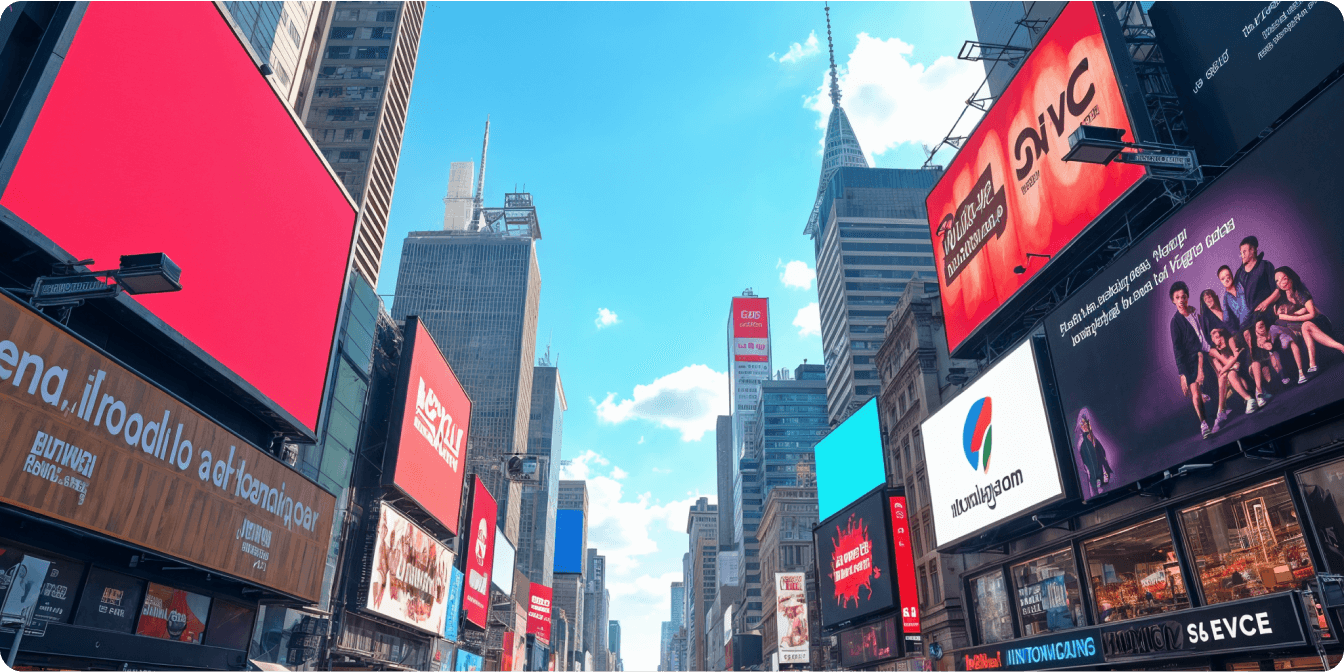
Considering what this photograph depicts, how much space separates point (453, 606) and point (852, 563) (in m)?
29.0

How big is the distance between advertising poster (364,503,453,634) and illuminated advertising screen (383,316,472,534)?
167 centimetres

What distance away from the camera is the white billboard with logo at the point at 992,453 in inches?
974

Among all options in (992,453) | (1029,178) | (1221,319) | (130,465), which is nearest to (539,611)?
(992,453)

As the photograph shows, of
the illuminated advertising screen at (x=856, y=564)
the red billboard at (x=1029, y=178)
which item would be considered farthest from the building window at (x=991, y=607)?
the red billboard at (x=1029, y=178)

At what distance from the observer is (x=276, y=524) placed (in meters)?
23.1

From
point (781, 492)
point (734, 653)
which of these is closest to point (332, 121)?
point (781, 492)

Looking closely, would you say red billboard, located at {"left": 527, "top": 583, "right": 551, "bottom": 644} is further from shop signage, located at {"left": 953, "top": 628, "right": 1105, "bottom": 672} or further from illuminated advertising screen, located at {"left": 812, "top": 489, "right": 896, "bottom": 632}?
shop signage, located at {"left": 953, "top": 628, "right": 1105, "bottom": 672}

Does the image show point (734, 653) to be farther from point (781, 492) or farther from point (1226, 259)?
point (1226, 259)

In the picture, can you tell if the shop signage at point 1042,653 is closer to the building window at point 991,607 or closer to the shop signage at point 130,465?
the building window at point 991,607

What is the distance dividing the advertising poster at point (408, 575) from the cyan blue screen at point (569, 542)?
418 feet

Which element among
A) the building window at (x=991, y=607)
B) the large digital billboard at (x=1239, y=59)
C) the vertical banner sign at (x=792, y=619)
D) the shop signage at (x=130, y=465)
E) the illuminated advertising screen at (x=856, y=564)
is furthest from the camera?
the vertical banner sign at (x=792, y=619)

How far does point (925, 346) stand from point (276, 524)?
36466 millimetres

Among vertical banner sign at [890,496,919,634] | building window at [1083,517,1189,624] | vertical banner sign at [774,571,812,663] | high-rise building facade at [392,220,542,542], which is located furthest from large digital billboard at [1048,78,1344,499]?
high-rise building facade at [392,220,542,542]

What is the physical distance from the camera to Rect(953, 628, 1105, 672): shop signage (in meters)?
22.1
